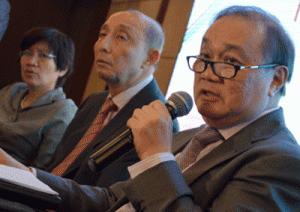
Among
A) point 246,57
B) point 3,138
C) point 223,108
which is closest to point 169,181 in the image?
point 223,108

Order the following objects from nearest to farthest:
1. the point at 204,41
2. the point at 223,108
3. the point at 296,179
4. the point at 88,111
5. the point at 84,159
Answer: the point at 296,179, the point at 223,108, the point at 204,41, the point at 84,159, the point at 88,111

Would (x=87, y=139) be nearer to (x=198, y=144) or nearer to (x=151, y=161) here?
(x=198, y=144)

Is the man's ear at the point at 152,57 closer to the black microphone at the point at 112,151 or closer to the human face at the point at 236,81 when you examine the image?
the human face at the point at 236,81

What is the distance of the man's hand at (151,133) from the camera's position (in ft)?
3.46

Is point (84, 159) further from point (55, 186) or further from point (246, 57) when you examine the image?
point (246, 57)

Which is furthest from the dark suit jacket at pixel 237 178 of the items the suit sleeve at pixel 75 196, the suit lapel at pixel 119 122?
the suit lapel at pixel 119 122

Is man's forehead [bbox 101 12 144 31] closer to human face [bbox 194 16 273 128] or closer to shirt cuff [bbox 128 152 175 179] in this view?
human face [bbox 194 16 273 128]

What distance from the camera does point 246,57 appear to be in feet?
3.76

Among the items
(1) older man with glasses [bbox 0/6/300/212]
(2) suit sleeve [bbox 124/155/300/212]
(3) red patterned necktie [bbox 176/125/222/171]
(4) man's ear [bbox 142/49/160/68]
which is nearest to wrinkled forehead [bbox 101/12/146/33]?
(4) man's ear [bbox 142/49/160/68]

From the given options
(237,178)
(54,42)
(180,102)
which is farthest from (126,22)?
(237,178)

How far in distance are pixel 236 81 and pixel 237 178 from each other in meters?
0.32

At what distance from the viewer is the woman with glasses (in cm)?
240

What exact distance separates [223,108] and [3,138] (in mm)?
1826

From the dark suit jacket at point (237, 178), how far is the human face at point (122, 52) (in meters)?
1.11
